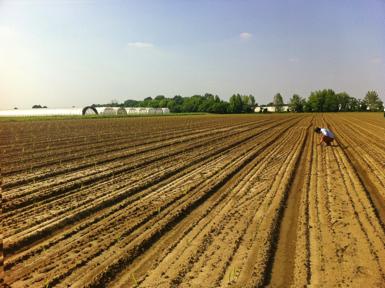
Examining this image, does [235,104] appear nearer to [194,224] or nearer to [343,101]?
[343,101]

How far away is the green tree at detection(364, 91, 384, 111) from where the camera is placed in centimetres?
11851

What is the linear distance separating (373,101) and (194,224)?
434ft

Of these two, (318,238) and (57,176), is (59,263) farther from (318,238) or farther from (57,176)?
(57,176)

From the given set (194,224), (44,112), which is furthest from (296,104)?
(194,224)

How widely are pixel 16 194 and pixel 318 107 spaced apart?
116 metres

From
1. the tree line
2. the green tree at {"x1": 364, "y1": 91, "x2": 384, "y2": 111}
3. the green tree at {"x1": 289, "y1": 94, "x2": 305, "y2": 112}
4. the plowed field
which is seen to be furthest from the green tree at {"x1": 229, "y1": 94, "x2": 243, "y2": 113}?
the plowed field

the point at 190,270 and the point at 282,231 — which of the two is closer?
the point at 190,270

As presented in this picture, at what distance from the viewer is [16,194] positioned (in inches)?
348

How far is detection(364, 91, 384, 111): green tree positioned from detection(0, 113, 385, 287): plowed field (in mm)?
118756

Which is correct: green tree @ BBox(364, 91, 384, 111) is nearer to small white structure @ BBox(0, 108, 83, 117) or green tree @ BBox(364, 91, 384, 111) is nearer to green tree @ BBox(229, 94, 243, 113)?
green tree @ BBox(229, 94, 243, 113)

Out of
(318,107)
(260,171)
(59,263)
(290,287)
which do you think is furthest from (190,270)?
(318,107)

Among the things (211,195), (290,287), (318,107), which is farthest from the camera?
(318,107)

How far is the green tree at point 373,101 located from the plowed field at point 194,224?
11876 cm

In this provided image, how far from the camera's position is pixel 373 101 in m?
123
